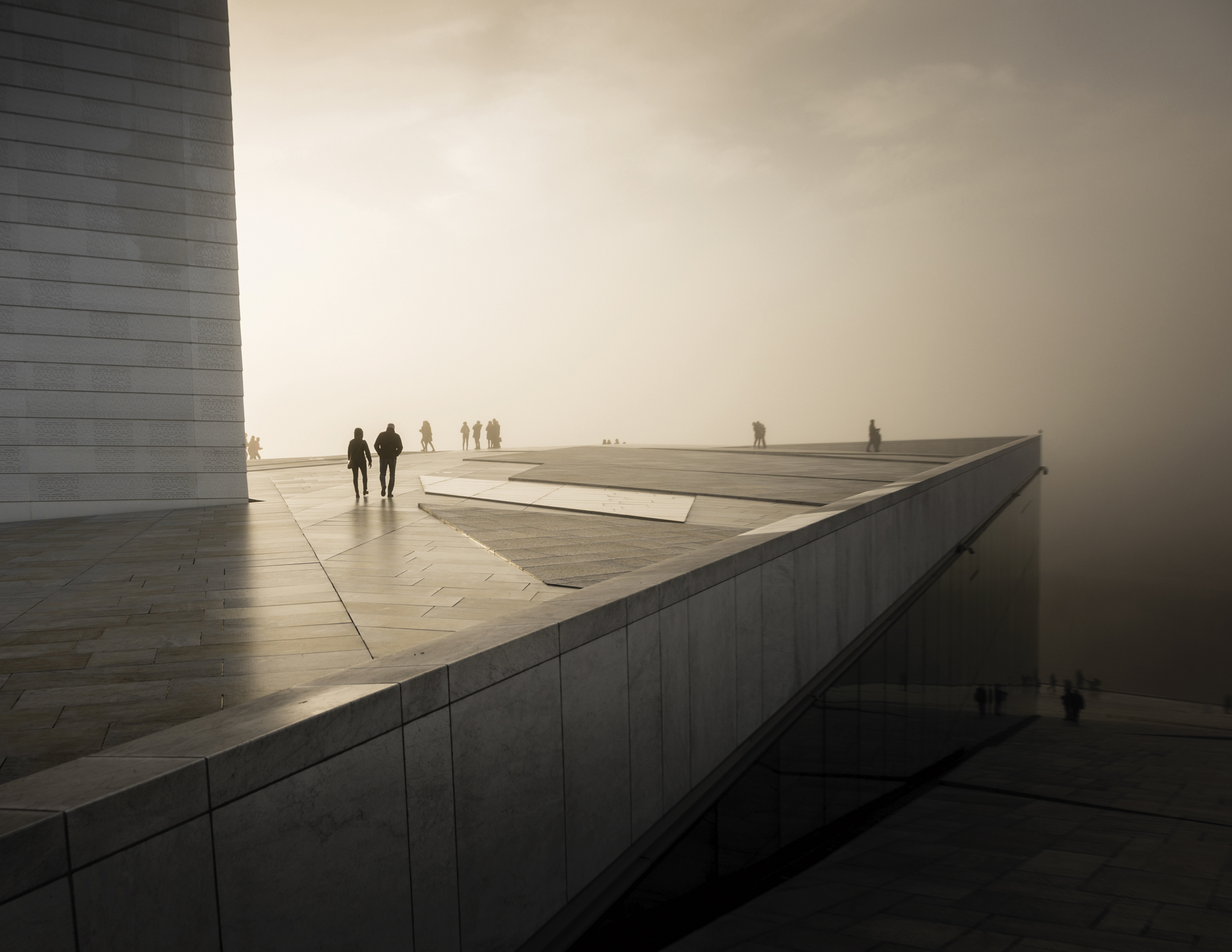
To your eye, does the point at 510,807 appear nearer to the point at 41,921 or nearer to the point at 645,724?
the point at 645,724

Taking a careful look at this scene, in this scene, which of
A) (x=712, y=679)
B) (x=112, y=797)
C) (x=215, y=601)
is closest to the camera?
(x=112, y=797)

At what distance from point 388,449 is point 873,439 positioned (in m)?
22.9

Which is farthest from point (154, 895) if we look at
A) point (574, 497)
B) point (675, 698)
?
point (574, 497)

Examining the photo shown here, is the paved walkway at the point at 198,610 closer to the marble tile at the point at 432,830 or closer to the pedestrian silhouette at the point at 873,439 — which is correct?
the marble tile at the point at 432,830

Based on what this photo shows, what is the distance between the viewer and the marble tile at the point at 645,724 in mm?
5094

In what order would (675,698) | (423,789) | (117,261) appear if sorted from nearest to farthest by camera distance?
(423,789) < (675,698) < (117,261)

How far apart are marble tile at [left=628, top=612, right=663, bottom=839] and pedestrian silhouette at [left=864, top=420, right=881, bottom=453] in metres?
30.3

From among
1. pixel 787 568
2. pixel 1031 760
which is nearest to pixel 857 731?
pixel 787 568

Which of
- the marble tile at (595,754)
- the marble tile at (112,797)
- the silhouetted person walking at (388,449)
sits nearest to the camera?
the marble tile at (112,797)

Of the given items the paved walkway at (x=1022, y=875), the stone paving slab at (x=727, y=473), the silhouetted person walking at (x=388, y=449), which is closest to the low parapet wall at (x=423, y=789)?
the paved walkway at (x=1022, y=875)

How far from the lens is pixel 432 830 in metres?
3.57

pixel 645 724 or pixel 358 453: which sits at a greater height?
pixel 358 453

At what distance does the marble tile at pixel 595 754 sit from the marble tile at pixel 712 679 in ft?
3.10

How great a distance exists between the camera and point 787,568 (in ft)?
24.7
